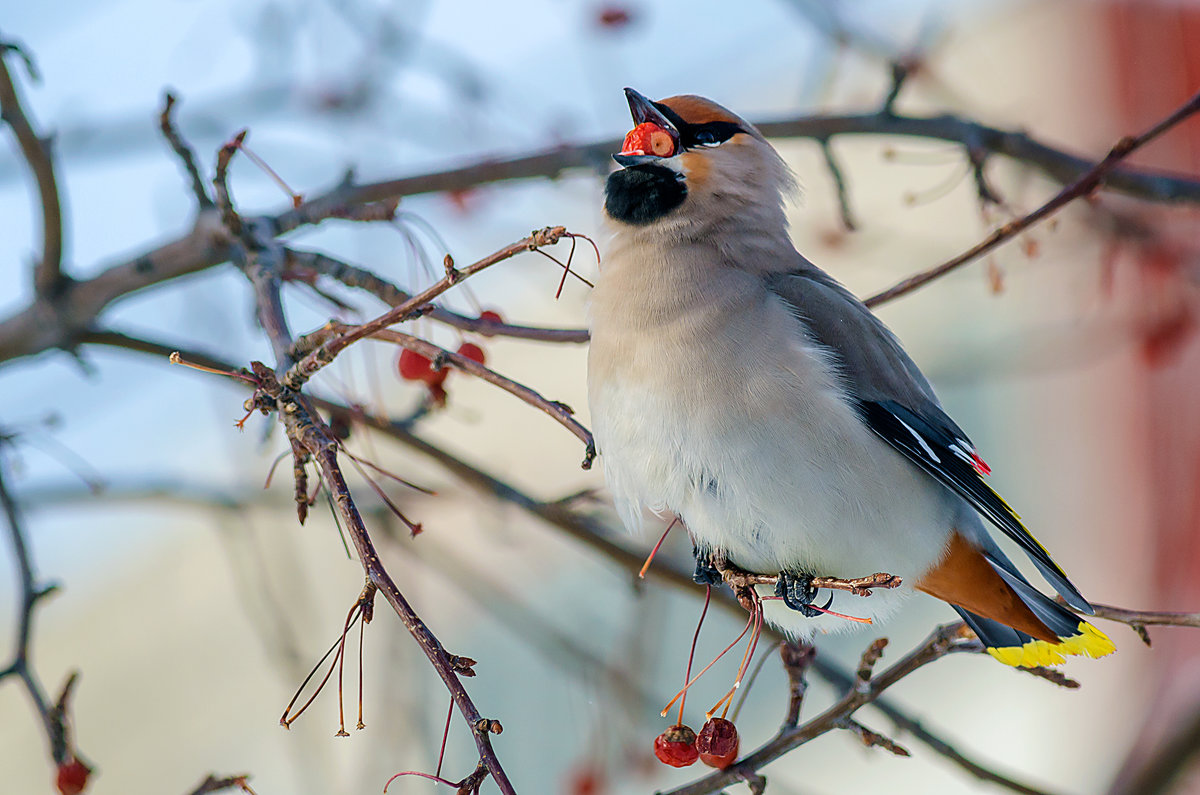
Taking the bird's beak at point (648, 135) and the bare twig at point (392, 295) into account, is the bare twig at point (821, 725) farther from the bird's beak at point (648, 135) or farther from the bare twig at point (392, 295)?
the bird's beak at point (648, 135)

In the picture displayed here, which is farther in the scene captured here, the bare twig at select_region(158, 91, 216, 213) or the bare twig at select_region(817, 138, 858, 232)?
the bare twig at select_region(817, 138, 858, 232)

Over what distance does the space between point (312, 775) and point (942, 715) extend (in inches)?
184

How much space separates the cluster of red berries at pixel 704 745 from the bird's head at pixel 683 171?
1.02 meters

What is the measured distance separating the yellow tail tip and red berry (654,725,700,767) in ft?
2.19

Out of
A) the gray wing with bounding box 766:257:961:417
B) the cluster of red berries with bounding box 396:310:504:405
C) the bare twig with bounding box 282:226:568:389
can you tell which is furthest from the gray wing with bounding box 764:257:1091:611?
the bare twig with bounding box 282:226:568:389

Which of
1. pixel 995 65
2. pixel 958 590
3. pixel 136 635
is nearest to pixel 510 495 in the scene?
pixel 958 590

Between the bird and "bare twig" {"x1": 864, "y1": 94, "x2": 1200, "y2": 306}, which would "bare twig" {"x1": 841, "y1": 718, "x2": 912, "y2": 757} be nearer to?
the bird

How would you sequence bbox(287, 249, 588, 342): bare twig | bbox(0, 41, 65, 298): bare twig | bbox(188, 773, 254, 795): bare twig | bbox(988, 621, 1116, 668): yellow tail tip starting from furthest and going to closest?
bbox(0, 41, 65, 298): bare twig
bbox(988, 621, 1116, 668): yellow tail tip
bbox(287, 249, 588, 342): bare twig
bbox(188, 773, 254, 795): bare twig

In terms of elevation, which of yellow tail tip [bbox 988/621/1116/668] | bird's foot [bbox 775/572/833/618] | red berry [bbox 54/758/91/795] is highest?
bird's foot [bbox 775/572/833/618]

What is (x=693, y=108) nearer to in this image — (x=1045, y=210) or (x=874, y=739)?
(x=1045, y=210)

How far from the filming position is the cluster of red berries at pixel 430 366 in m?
2.26

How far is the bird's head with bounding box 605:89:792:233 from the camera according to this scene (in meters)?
2.36

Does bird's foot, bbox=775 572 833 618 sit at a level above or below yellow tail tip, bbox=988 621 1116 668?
above

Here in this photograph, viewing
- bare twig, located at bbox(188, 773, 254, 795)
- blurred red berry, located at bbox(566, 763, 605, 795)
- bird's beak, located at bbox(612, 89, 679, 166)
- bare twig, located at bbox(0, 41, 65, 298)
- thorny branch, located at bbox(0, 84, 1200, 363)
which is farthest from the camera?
blurred red berry, located at bbox(566, 763, 605, 795)
